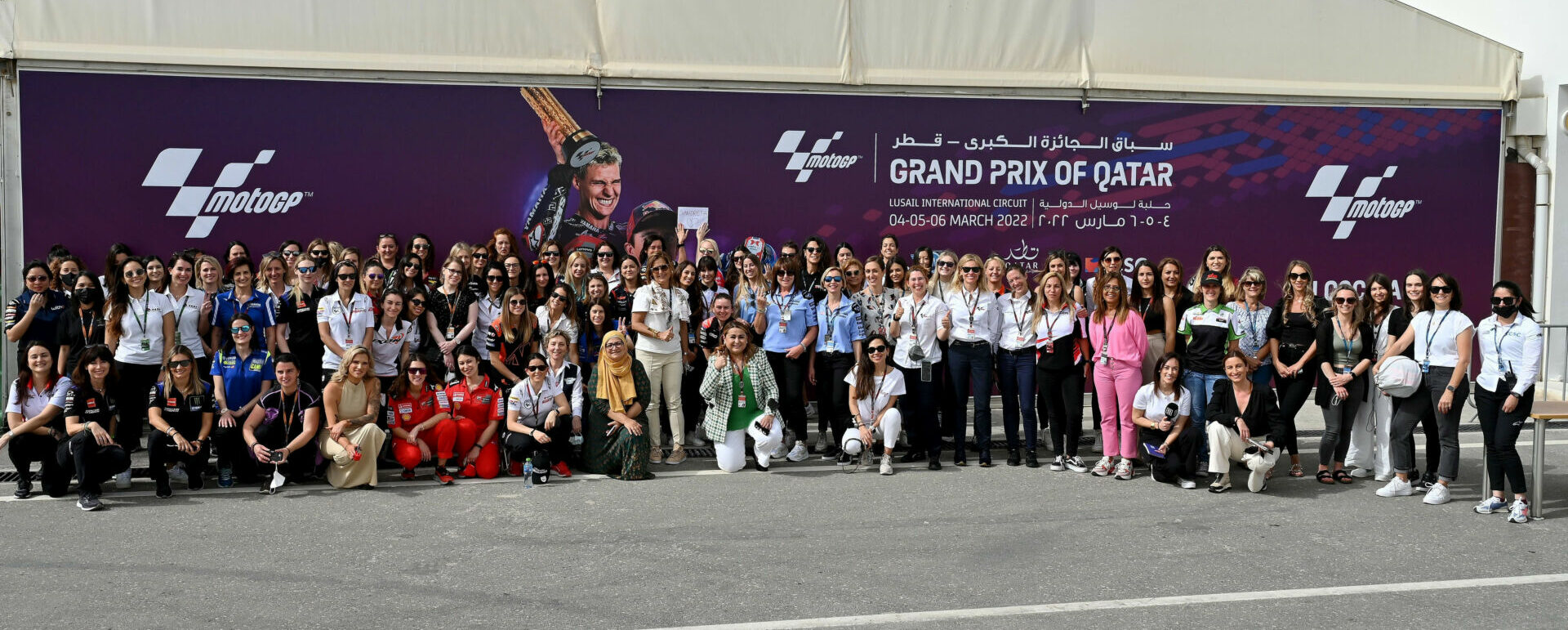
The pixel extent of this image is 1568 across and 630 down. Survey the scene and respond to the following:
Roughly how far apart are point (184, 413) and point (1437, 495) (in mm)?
8295

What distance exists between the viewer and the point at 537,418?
8578 mm

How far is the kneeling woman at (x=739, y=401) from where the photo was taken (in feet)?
28.8

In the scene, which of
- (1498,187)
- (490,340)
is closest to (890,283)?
(490,340)

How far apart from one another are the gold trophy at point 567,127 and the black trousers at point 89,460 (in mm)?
5119

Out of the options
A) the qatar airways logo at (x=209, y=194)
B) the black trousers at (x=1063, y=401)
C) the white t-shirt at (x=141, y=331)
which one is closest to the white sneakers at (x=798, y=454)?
the black trousers at (x=1063, y=401)

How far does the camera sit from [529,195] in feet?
37.8

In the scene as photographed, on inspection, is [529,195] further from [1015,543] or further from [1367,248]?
[1367,248]

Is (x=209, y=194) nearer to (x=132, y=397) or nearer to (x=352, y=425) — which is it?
(x=132, y=397)

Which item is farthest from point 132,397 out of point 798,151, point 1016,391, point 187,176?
point 1016,391

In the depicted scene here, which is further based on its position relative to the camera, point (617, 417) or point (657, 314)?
point (657, 314)

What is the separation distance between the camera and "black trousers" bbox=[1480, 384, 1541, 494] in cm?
729

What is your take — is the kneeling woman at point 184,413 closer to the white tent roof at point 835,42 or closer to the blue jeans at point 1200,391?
the white tent roof at point 835,42

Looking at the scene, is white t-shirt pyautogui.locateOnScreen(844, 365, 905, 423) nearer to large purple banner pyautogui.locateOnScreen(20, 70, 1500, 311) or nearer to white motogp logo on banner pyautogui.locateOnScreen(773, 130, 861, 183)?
large purple banner pyautogui.locateOnScreen(20, 70, 1500, 311)

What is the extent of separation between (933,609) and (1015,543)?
4.40 ft
